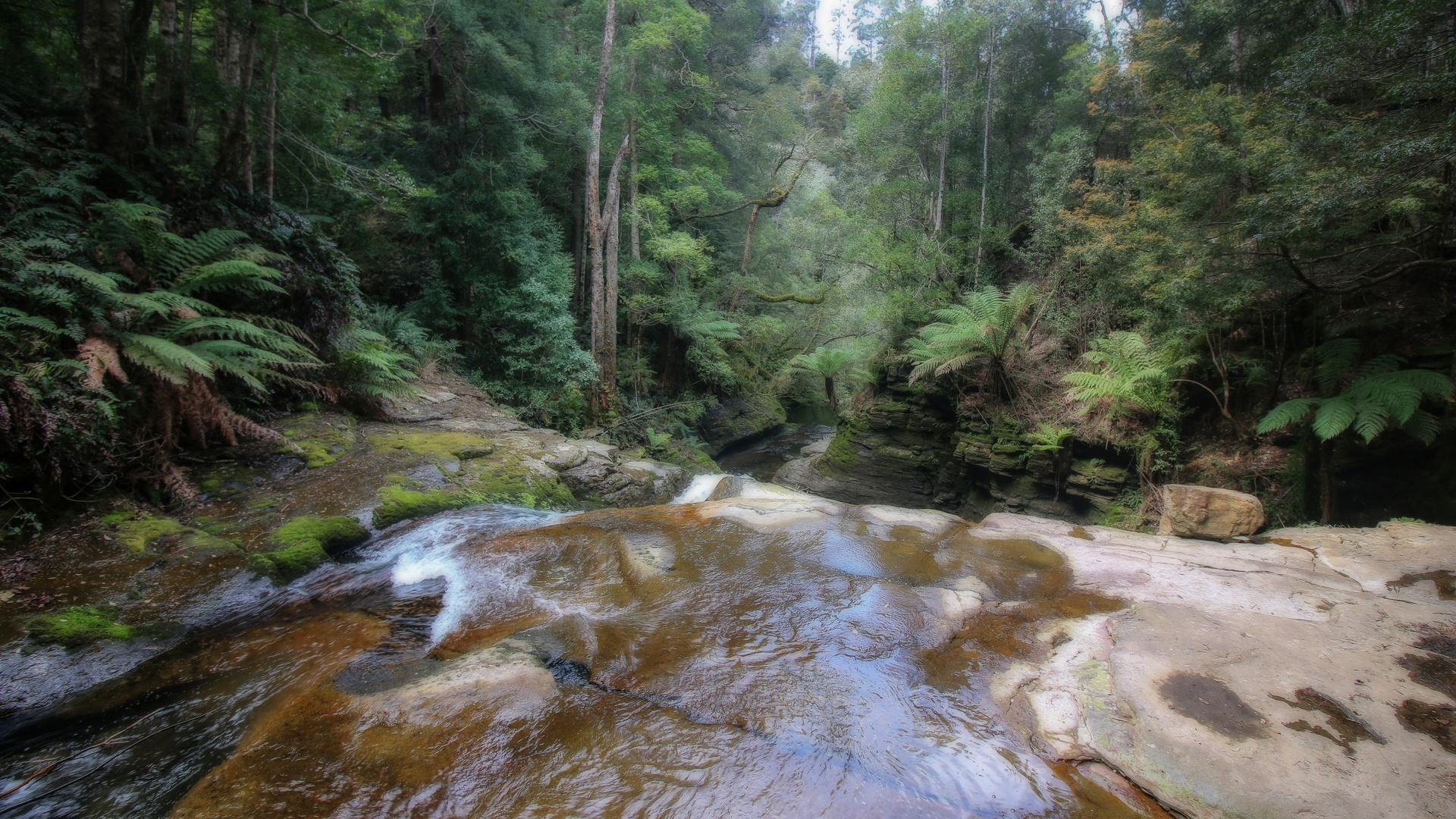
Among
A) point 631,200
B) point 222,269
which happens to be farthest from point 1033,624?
point 631,200

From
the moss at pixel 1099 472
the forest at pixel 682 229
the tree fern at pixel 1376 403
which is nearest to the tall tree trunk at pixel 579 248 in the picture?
the forest at pixel 682 229

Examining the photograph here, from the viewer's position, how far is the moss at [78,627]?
271cm

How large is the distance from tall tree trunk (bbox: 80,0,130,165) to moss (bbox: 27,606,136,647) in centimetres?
471

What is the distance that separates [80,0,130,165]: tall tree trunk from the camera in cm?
494

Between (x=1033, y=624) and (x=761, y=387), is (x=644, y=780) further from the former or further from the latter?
(x=761, y=387)

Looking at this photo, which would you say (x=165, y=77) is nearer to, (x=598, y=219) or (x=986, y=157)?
(x=598, y=219)

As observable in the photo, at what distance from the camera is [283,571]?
3734 mm

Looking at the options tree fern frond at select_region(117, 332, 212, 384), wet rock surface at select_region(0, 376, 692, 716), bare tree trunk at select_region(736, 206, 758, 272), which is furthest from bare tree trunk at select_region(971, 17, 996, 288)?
tree fern frond at select_region(117, 332, 212, 384)

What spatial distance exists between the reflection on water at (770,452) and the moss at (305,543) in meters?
9.59

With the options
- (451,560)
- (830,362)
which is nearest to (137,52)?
(451,560)

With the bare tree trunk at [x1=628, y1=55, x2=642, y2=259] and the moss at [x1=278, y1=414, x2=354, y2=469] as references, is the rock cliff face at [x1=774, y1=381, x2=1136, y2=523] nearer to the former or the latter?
the bare tree trunk at [x1=628, y1=55, x2=642, y2=259]

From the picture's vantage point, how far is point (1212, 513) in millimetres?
5230

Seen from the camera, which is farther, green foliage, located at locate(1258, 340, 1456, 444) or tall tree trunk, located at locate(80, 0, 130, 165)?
tall tree trunk, located at locate(80, 0, 130, 165)

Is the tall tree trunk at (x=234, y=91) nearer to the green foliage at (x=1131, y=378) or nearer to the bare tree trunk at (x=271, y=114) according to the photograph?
the bare tree trunk at (x=271, y=114)
